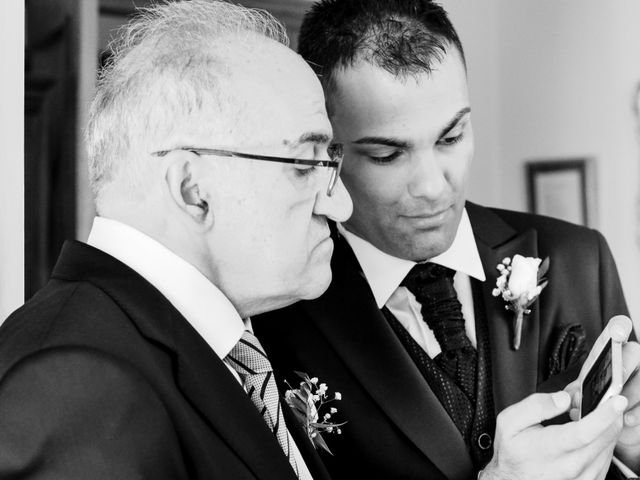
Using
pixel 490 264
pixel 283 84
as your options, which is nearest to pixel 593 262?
pixel 490 264

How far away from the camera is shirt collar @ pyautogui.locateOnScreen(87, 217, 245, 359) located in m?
1.32

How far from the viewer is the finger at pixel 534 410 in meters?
1.48

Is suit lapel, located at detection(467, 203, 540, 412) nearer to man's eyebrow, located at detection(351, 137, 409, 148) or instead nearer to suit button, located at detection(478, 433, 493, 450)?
suit button, located at detection(478, 433, 493, 450)

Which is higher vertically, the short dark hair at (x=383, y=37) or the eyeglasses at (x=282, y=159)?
the short dark hair at (x=383, y=37)

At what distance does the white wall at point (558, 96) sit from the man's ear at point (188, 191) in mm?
2244

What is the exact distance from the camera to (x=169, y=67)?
1.38 metres

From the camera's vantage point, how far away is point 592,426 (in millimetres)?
1434

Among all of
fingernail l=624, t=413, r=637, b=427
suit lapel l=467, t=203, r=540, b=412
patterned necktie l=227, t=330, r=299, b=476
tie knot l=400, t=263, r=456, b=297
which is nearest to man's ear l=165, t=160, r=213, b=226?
patterned necktie l=227, t=330, r=299, b=476

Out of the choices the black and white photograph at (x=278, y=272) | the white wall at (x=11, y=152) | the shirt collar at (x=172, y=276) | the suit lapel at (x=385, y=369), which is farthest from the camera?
the white wall at (x=11, y=152)

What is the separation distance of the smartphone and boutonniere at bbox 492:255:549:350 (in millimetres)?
349

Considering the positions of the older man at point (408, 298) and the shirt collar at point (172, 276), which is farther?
the older man at point (408, 298)

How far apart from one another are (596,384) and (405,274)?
536mm

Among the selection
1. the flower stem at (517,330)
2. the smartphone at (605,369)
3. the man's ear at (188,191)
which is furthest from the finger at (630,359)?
the man's ear at (188,191)

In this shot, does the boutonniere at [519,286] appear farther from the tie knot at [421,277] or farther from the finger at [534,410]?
the finger at [534,410]
